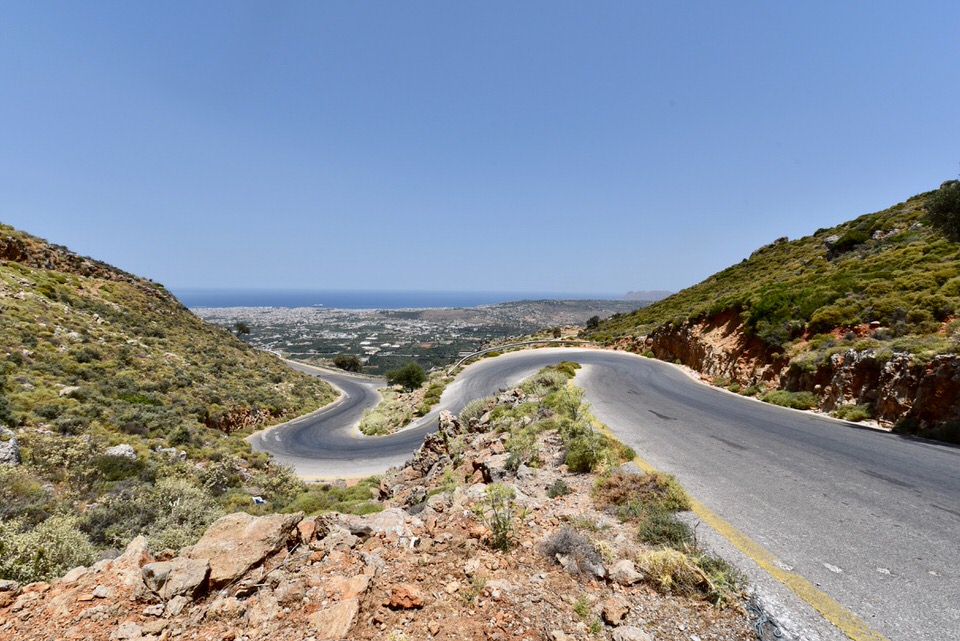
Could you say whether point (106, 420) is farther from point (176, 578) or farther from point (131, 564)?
point (176, 578)

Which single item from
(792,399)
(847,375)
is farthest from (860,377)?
(792,399)

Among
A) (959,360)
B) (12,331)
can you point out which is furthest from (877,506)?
(12,331)

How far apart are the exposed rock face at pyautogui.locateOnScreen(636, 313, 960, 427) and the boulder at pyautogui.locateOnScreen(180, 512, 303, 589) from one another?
576 inches

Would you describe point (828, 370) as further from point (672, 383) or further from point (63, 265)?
point (63, 265)

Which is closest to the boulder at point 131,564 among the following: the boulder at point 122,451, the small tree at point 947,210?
the boulder at point 122,451

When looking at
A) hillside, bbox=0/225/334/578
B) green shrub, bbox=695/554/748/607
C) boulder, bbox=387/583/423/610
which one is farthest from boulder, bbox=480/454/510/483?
hillside, bbox=0/225/334/578

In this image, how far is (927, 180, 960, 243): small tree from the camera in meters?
11.8

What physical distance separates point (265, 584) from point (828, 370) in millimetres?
16765

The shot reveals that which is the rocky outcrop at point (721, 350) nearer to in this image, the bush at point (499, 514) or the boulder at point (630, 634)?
the bush at point (499, 514)

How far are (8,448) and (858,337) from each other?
27.1 m

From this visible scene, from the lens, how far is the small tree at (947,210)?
11820mm

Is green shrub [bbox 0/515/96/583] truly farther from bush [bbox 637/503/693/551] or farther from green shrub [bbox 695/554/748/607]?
green shrub [bbox 695/554/748/607]

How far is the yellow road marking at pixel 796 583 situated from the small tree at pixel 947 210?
15609 mm

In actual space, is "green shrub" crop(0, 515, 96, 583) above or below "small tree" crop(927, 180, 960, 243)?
below
